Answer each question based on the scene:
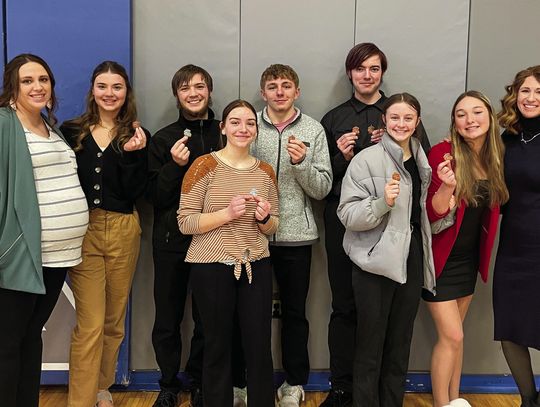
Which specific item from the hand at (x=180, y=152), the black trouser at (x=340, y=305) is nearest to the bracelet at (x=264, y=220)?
the hand at (x=180, y=152)

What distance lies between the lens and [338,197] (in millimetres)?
2686

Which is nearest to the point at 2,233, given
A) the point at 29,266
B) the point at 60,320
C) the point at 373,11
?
the point at 29,266

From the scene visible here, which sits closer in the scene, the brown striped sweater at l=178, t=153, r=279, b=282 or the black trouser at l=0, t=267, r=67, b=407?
the black trouser at l=0, t=267, r=67, b=407

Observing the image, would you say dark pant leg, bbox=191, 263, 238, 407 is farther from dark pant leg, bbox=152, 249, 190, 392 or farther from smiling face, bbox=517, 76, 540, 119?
smiling face, bbox=517, 76, 540, 119

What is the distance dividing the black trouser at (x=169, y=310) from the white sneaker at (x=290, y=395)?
50 centimetres

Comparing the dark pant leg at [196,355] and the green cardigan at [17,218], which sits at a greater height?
A: the green cardigan at [17,218]

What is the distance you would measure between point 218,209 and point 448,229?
105 centimetres

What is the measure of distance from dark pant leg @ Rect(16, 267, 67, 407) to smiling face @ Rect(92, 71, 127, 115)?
0.78 meters

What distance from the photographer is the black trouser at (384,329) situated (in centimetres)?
229

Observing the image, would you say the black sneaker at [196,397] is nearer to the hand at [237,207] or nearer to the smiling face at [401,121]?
the hand at [237,207]

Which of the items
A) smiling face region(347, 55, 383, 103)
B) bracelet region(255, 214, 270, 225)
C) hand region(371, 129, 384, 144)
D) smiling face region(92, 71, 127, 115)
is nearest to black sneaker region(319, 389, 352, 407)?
bracelet region(255, 214, 270, 225)

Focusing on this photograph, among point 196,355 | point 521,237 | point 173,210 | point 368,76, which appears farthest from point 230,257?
point 521,237

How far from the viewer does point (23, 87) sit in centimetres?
216

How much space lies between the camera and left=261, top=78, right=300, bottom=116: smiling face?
101 inches
